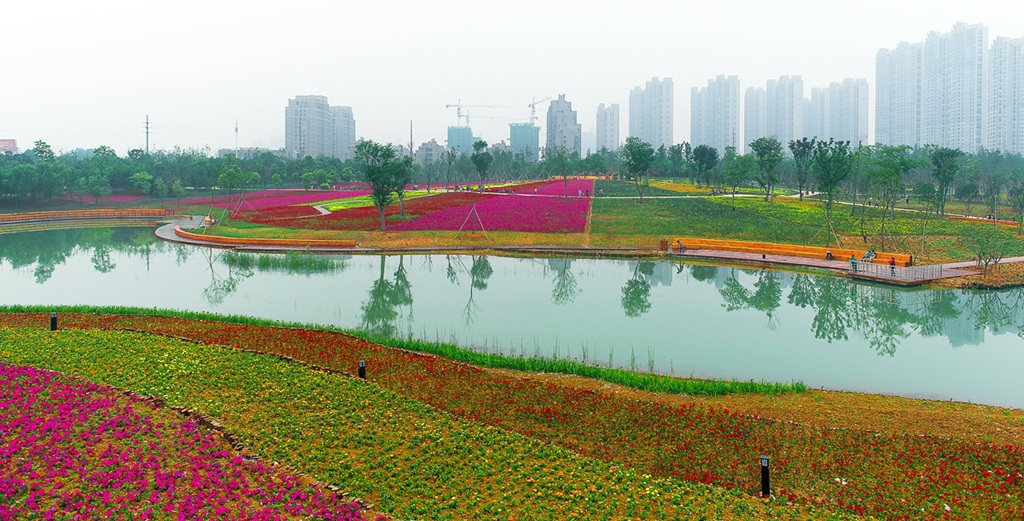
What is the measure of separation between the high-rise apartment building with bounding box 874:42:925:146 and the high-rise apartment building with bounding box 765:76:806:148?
21.5 metres

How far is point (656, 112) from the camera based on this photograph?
179 metres

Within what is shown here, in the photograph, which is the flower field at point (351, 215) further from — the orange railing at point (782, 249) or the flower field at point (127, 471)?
the flower field at point (127, 471)

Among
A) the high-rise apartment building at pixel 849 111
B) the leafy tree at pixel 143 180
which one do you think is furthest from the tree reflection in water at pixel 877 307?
the high-rise apartment building at pixel 849 111

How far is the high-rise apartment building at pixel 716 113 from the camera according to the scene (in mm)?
168250

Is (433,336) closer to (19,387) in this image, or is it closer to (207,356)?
(207,356)

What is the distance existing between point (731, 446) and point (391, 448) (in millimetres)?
5096

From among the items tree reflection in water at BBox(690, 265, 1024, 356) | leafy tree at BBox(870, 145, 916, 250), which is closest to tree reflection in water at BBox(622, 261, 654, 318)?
tree reflection in water at BBox(690, 265, 1024, 356)

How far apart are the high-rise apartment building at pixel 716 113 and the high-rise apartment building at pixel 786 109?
26.1ft

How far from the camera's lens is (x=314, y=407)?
11.9 m

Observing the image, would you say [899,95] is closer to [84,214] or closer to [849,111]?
[849,111]

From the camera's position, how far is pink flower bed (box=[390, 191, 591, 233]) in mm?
42062

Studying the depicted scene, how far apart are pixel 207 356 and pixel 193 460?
5691mm

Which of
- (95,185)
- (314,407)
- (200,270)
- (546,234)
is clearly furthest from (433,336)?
(95,185)

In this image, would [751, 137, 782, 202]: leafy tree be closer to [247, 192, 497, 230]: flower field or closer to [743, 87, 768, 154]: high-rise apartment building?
[247, 192, 497, 230]: flower field
